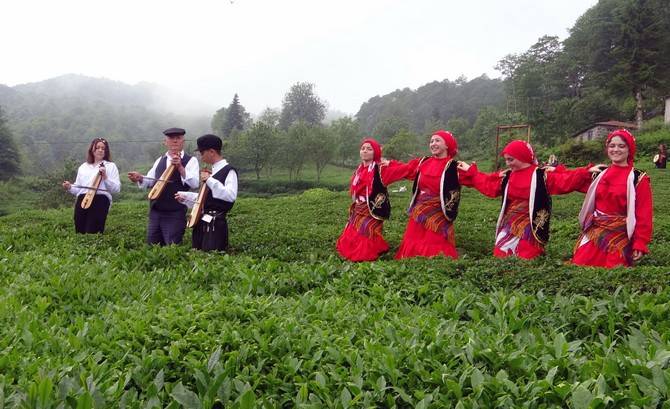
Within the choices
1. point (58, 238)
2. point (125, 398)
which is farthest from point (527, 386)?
point (58, 238)

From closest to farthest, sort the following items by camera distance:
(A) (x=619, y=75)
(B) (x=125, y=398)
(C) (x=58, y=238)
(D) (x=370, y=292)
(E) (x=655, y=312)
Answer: (B) (x=125, y=398), (E) (x=655, y=312), (D) (x=370, y=292), (C) (x=58, y=238), (A) (x=619, y=75)

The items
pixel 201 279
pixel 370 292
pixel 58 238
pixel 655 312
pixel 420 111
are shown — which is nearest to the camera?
pixel 655 312

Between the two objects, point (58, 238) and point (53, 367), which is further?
point (58, 238)

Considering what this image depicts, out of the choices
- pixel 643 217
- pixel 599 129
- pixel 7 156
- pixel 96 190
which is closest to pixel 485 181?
pixel 643 217

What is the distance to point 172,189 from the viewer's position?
627 centimetres

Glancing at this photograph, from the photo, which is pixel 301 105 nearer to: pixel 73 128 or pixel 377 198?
pixel 73 128

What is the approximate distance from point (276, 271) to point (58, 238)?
3026 mm

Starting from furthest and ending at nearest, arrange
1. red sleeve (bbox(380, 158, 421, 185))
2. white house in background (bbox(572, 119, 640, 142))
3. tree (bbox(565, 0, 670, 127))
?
white house in background (bbox(572, 119, 640, 142)), tree (bbox(565, 0, 670, 127)), red sleeve (bbox(380, 158, 421, 185))

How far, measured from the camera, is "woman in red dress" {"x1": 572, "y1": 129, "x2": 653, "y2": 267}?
5156 mm

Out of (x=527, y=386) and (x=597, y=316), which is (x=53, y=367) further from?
(x=597, y=316)

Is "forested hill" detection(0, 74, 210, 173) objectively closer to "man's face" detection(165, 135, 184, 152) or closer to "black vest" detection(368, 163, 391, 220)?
"man's face" detection(165, 135, 184, 152)

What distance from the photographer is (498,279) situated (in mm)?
4457

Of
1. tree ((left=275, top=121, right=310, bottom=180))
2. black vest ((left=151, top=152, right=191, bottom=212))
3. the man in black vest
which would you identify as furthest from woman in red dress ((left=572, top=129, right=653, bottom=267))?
tree ((left=275, top=121, right=310, bottom=180))

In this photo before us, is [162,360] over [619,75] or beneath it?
beneath
